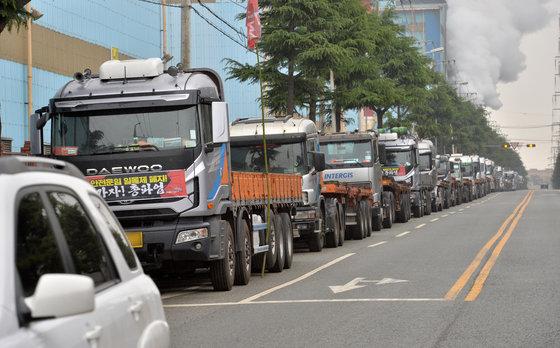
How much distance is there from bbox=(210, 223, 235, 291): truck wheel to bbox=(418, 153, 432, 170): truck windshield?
31.3 meters

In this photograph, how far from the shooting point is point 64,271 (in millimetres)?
3650

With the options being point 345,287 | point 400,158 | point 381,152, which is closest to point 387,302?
point 345,287

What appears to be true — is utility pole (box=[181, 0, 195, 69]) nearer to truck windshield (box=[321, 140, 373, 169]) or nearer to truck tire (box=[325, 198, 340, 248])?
truck tire (box=[325, 198, 340, 248])

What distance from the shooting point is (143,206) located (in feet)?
40.9

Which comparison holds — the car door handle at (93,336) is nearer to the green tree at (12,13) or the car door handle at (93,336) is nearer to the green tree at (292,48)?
the green tree at (12,13)

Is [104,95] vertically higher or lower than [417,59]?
lower

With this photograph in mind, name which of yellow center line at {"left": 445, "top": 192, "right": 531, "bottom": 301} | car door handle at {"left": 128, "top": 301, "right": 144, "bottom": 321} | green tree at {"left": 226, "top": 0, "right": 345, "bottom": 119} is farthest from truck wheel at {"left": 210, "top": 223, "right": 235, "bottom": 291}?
green tree at {"left": 226, "top": 0, "right": 345, "bottom": 119}

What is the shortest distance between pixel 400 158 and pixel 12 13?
1050 inches

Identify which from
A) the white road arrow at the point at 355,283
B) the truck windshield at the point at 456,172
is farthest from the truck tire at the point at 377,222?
the truck windshield at the point at 456,172

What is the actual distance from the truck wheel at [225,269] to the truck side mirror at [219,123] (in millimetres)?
1325

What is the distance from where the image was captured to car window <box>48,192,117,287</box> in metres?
3.87

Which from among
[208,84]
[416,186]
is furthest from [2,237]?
[416,186]

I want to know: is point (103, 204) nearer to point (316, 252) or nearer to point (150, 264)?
point (150, 264)

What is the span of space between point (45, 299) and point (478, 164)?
7201 cm
